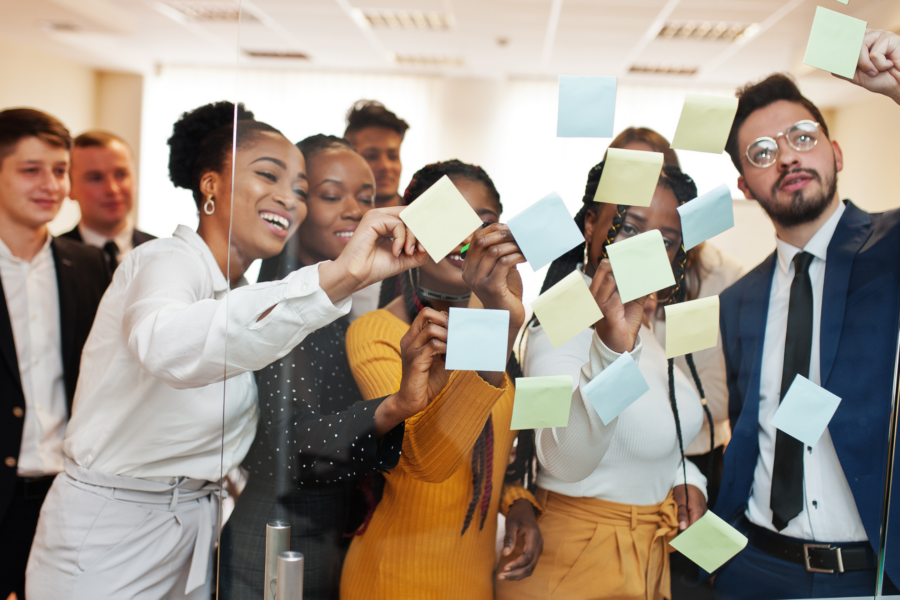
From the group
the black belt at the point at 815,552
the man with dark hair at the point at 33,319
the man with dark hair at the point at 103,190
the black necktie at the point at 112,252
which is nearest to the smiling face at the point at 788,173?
the black belt at the point at 815,552

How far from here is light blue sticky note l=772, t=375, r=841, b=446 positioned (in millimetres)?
932

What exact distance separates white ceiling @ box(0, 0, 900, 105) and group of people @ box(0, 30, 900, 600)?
0.18 ft

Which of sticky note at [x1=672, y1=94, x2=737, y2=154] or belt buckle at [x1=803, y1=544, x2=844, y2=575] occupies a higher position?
sticky note at [x1=672, y1=94, x2=737, y2=154]

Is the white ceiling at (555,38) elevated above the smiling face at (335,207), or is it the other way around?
the white ceiling at (555,38)

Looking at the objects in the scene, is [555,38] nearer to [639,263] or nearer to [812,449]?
[639,263]

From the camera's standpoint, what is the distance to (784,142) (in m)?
0.91

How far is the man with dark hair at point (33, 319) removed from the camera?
162cm

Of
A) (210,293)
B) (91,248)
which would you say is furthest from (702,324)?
(91,248)

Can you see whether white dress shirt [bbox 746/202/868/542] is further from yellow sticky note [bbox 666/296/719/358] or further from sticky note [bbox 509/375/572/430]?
→ sticky note [bbox 509/375/572/430]

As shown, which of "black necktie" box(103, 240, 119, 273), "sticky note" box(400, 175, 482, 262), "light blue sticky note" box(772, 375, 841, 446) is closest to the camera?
"sticky note" box(400, 175, 482, 262)

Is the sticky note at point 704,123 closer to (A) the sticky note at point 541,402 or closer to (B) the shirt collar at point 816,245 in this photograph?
(B) the shirt collar at point 816,245

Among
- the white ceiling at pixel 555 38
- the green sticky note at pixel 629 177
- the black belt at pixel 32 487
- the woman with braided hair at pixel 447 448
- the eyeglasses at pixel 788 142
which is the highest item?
the white ceiling at pixel 555 38

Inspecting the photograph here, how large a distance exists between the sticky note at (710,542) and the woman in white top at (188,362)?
0.49 metres

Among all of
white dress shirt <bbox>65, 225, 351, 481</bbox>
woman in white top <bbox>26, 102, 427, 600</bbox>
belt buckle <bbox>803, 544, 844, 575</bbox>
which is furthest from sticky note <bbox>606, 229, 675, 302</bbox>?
belt buckle <bbox>803, 544, 844, 575</bbox>
